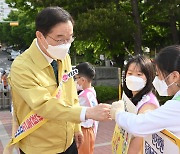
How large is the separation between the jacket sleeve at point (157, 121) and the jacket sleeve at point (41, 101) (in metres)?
0.36

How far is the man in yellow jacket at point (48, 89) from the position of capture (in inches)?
82.2

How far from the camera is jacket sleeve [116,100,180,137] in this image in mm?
1832

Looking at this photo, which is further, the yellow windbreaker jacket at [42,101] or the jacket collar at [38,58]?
the jacket collar at [38,58]

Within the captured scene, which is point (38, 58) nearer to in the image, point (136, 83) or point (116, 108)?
point (116, 108)

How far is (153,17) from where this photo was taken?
11133 mm

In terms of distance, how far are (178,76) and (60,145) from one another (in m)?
0.95

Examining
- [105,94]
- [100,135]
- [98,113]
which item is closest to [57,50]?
[98,113]

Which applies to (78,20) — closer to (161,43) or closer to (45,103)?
(161,43)

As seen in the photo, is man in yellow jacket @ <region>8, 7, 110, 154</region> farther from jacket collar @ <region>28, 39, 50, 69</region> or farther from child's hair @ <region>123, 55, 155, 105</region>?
child's hair @ <region>123, 55, 155, 105</region>

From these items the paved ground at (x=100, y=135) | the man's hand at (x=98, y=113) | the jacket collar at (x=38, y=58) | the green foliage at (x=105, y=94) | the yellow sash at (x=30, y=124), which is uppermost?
the jacket collar at (x=38, y=58)

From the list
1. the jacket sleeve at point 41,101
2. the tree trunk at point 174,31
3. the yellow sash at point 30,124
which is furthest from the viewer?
the tree trunk at point 174,31

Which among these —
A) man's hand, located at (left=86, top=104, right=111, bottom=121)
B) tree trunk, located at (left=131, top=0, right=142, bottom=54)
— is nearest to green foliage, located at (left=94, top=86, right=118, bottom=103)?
tree trunk, located at (left=131, top=0, right=142, bottom=54)

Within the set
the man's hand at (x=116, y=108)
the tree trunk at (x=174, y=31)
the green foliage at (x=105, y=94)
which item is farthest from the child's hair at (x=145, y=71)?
the tree trunk at (x=174, y=31)

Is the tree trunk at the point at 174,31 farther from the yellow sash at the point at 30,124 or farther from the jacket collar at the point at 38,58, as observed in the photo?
the yellow sash at the point at 30,124
